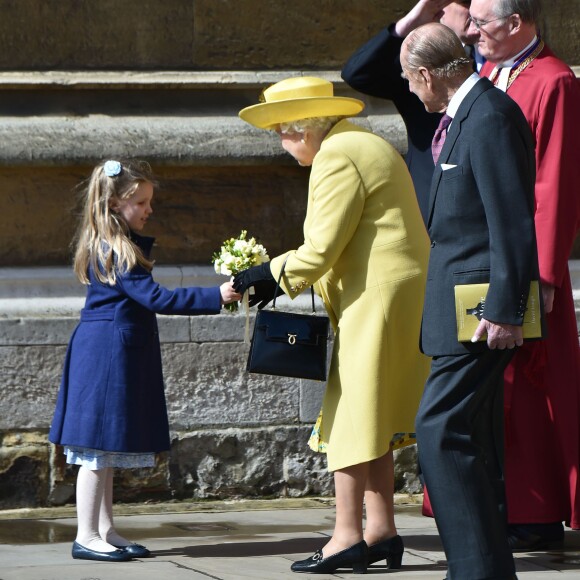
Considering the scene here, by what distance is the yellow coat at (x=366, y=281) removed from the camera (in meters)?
4.34

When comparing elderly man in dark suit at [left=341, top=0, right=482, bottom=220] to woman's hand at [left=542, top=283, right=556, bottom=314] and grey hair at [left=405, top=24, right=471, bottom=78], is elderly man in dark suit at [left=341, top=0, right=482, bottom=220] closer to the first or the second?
woman's hand at [left=542, top=283, right=556, bottom=314]

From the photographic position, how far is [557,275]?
183 inches

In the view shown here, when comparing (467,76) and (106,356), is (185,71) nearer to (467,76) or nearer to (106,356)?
(106,356)

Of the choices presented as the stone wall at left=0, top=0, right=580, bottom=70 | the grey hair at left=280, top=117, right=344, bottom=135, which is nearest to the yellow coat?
the grey hair at left=280, top=117, right=344, bottom=135

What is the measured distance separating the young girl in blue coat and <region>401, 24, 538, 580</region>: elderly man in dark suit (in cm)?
102

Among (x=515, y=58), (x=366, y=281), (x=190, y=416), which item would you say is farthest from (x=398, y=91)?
(x=190, y=416)

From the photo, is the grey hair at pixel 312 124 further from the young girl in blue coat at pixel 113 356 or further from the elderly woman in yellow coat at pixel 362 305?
the young girl in blue coat at pixel 113 356

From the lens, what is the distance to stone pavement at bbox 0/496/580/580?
4.38 m

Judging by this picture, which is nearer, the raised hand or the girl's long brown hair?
the girl's long brown hair

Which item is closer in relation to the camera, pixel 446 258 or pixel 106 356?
pixel 446 258

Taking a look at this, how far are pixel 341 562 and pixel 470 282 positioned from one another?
3.70ft

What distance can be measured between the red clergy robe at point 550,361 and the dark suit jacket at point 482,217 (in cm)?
92

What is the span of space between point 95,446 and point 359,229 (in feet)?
3.78

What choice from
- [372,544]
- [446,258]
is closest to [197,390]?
[372,544]
